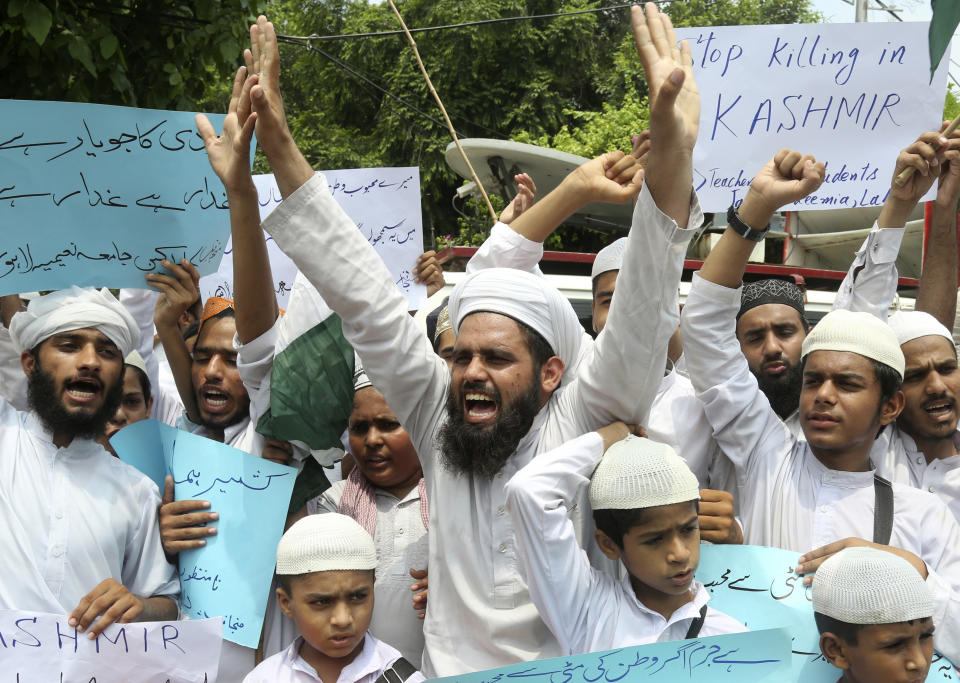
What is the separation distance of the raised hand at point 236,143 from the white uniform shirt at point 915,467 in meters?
2.21

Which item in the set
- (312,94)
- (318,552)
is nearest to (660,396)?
(318,552)

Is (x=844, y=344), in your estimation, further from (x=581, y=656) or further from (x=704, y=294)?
(x=581, y=656)

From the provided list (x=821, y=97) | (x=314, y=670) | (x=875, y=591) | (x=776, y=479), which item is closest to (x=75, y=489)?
(x=314, y=670)

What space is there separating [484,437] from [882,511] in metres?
1.20

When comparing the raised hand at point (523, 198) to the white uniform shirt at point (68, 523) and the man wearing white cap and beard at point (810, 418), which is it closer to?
the man wearing white cap and beard at point (810, 418)

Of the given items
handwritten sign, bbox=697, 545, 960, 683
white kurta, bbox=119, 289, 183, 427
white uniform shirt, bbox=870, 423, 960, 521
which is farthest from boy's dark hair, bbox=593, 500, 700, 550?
white kurta, bbox=119, 289, 183, 427

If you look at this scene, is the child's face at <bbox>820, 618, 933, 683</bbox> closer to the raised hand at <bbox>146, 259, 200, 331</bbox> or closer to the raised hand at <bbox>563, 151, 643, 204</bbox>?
the raised hand at <bbox>563, 151, 643, 204</bbox>

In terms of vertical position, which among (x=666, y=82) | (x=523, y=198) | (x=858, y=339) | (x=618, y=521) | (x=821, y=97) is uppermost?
(x=821, y=97)

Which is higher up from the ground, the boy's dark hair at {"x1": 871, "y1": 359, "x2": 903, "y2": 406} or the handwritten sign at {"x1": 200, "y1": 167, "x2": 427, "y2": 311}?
the handwritten sign at {"x1": 200, "y1": 167, "x2": 427, "y2": 311}

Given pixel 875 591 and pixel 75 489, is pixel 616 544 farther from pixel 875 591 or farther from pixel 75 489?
pixel 75 489

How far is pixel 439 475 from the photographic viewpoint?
2.88m

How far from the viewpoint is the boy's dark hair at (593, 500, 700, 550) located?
2670mm

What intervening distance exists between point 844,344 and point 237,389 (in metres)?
2.01

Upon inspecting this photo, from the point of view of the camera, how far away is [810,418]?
10.3ft
